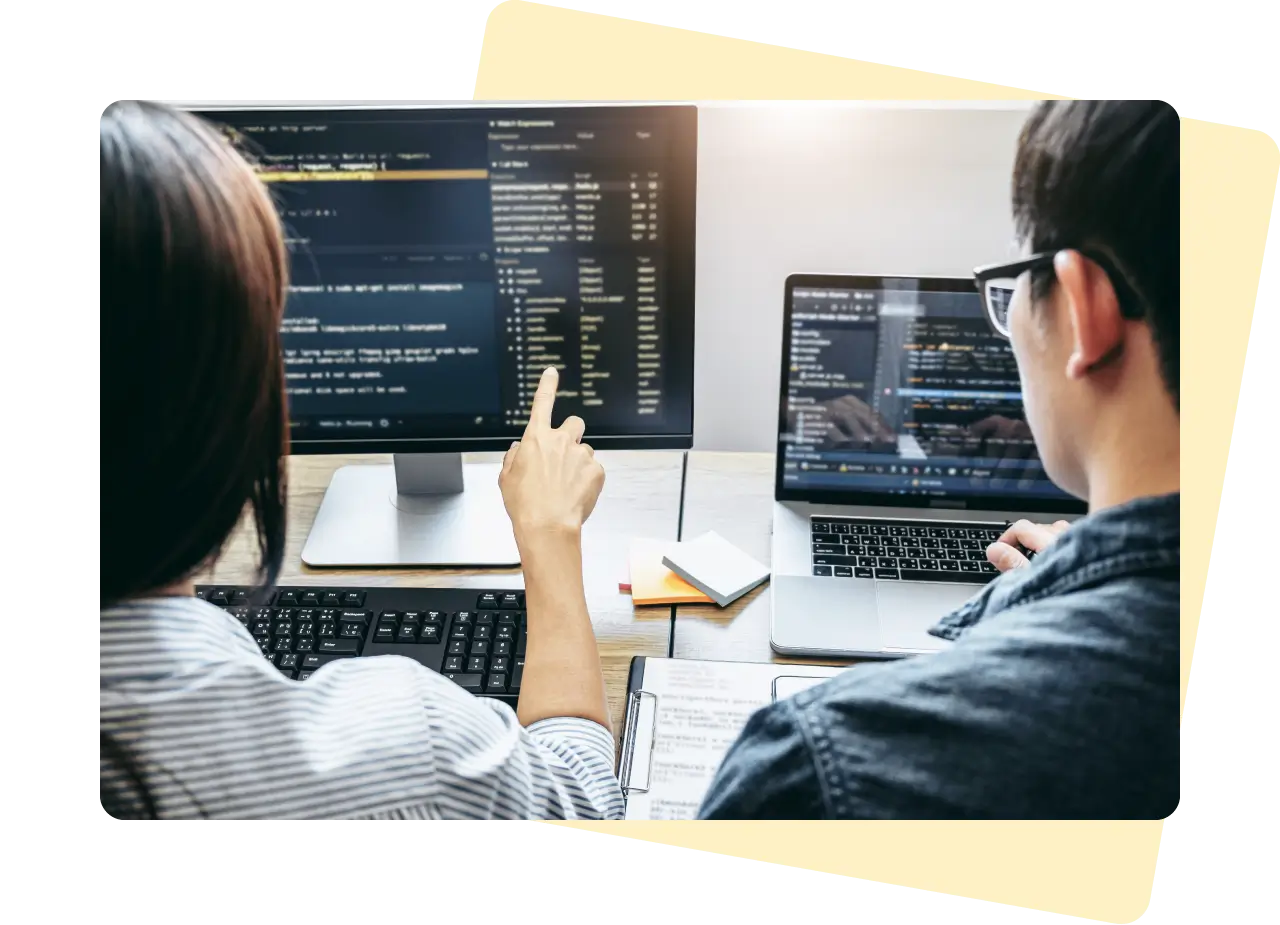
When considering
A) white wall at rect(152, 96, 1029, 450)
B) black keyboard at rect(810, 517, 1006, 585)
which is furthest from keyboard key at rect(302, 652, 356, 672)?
white wall at rect(152, 96, 1029, 450)

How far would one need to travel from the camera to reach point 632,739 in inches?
35.2

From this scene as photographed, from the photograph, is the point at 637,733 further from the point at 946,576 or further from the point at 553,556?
the point at 946,576

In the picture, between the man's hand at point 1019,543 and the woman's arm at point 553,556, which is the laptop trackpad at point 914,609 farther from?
the woman's arm at point 553,556

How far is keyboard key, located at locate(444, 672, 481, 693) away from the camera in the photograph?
→ 2.99 feet

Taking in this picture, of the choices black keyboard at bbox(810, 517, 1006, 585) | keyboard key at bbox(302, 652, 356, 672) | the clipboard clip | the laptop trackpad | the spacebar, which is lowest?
the clipboard clip

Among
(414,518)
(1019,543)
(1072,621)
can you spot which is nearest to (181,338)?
(414,518)

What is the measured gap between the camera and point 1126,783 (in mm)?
783

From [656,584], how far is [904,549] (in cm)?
26

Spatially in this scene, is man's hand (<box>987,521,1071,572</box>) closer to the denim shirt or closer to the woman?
the denim shirt

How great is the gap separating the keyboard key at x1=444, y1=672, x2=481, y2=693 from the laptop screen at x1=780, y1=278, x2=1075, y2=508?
41 cm

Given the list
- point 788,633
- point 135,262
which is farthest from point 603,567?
point 135,262

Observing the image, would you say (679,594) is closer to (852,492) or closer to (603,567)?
(603,567)

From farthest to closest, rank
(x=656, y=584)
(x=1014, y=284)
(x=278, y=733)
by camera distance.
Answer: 1. (x=656, y=584)
2. (x=1014, y=284)
3. (x=278, y=733)

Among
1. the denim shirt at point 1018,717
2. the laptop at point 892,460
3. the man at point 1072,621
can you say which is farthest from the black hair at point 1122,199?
the laptop at point 892,460
